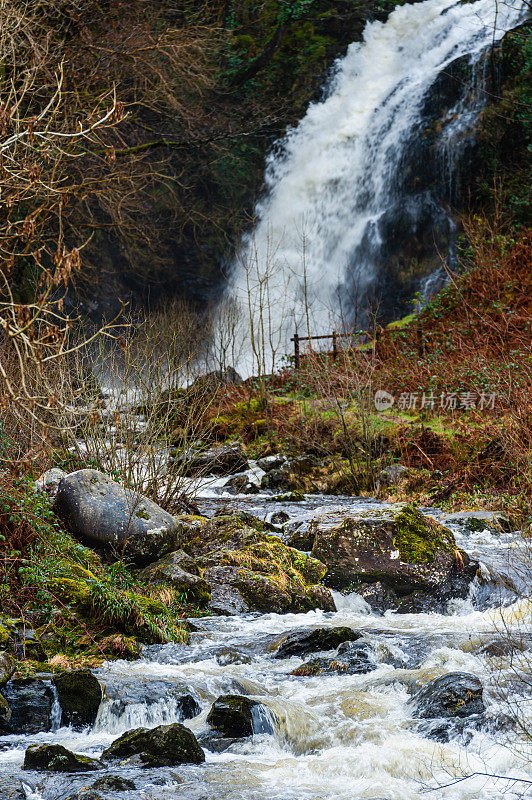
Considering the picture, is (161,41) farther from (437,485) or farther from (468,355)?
(437,485)

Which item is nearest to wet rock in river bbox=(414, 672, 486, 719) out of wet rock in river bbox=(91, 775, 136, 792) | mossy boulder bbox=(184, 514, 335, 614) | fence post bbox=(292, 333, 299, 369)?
wet rock in river bbox=(91, 775, 136, 792)

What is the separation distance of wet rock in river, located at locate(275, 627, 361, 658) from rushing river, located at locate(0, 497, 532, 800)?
11cm

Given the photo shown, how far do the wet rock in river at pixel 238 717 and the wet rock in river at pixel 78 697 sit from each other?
29.5 inches

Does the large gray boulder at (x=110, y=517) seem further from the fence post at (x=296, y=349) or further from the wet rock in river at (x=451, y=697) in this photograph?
the fence post at (x=296, y=349)

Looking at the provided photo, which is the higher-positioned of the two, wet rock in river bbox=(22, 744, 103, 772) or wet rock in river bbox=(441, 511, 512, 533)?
wet rock in river bbox=(22, 744, 103, 772)

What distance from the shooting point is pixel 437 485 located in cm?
1138

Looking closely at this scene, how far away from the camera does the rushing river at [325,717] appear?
385 cm

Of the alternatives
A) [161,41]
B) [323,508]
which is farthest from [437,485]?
[161,41]

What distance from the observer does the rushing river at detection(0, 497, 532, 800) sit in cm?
385

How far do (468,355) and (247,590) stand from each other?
936 centimetres

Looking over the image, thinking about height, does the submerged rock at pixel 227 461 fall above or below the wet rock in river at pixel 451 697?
below

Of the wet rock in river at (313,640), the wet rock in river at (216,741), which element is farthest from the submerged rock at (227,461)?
the wet rock in river at (216,741)

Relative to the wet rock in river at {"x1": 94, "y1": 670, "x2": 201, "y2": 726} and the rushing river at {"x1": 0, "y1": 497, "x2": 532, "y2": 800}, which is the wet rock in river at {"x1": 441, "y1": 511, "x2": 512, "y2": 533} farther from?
the wet rock in river at {"x1": 94, "y1": 670, "x2": 201, "y2": 726}

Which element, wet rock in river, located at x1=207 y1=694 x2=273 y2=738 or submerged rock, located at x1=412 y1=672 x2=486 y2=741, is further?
wet rock in river, located at x1=207 y1=694 x2=273 y2=738
